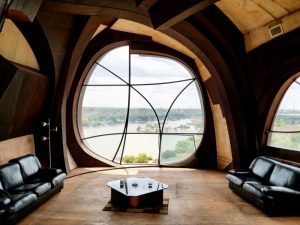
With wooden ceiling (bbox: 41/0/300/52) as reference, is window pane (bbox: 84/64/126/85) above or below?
below

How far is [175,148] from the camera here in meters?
9.59

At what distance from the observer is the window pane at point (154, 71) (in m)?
9.43

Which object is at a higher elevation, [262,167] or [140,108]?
[140,108]

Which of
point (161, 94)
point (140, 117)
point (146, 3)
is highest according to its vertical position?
point (146, 3)

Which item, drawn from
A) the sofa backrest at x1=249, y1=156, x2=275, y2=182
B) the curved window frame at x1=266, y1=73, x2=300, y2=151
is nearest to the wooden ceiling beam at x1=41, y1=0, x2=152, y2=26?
the curved window frame at x1=266, y1=73, x2=300, y2=151

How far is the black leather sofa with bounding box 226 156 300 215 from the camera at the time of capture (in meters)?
4.57

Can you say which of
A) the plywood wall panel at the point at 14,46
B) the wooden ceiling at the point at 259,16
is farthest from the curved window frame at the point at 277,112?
the plywood wall panel at the point at 14,46

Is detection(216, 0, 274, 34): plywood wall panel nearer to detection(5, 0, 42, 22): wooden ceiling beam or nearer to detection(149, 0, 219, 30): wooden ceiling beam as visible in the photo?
detection(149, 0, 219, 30): wooden ceiling beam

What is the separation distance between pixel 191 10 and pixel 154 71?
5.31 metres

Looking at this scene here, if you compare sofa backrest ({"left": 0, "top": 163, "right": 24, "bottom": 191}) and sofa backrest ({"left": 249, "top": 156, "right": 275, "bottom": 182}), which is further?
sofa backrest ({"left": 249, "top": 156, "right": 275, "bottom": 182})

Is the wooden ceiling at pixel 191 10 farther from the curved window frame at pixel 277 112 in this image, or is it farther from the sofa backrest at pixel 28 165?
the sofa backrest at pixel 28 165

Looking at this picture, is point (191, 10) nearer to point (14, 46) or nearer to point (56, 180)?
point (14, 46)

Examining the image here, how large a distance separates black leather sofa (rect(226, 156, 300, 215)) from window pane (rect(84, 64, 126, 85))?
217 inches

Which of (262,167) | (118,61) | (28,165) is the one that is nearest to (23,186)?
(28,165)
